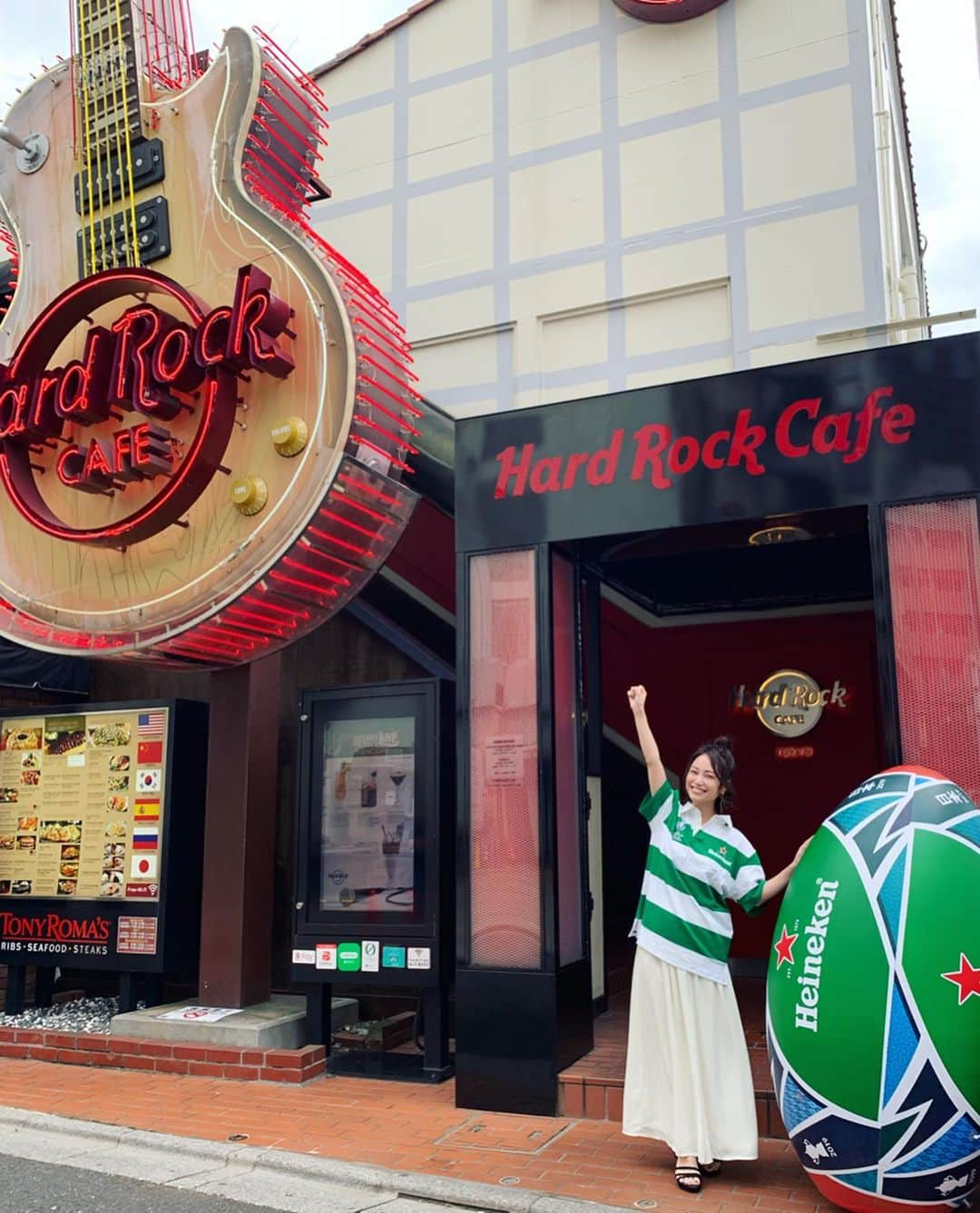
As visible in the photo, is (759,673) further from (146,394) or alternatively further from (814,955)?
(146,394)

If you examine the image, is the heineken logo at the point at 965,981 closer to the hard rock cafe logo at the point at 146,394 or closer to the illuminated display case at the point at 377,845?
the illuminated display case at the point at 377,845

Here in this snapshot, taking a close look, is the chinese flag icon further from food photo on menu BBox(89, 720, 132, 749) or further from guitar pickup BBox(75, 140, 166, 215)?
guitar pickup BBox(75, 140, 166, 215)

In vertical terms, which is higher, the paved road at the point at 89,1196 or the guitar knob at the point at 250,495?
the guitar knob at the point at 250,495

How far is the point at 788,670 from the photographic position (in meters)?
8.71

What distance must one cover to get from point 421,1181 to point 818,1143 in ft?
5.47

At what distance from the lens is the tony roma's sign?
532 cm

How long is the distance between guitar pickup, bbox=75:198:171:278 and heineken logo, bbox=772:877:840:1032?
6.31m

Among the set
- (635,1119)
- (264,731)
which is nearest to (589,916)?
(635,1119)

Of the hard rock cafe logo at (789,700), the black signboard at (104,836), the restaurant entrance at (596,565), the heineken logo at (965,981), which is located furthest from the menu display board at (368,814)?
the heineken logo at (965,981)

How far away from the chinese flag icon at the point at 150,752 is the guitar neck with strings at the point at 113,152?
11.6 ft

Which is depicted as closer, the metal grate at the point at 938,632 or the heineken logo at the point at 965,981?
the heineken logo at the point at 965,981

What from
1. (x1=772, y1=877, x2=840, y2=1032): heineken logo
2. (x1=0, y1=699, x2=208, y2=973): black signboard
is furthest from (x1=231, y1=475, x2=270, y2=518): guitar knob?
(x1=772, y1=877, x2=840, y2=1032): heineken logo

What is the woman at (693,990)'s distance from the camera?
177 inches

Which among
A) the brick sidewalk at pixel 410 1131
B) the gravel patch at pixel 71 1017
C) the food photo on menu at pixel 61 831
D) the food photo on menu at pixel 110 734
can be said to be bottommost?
the brick sidewalk at pixel 410 1131
